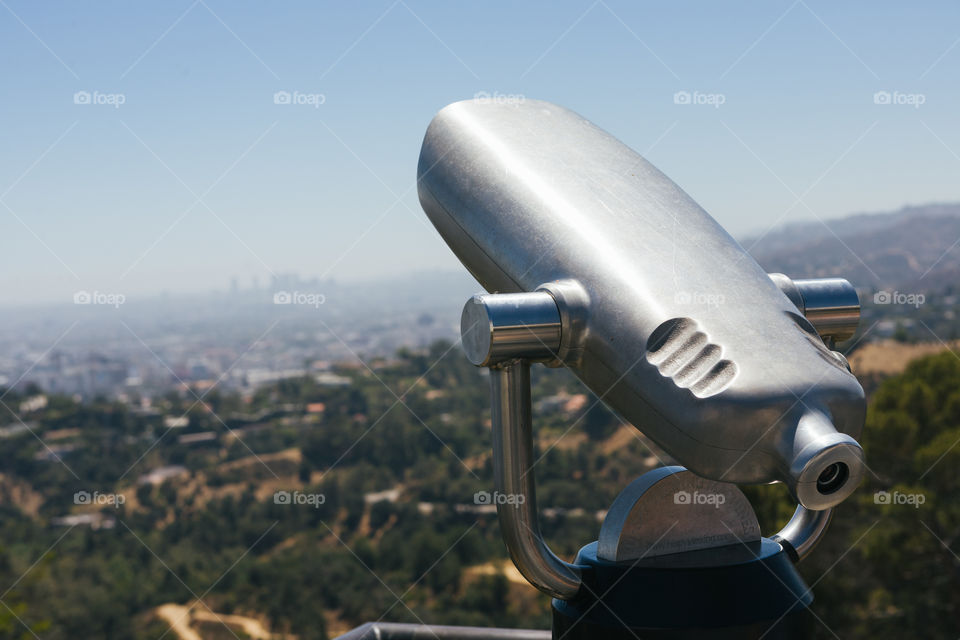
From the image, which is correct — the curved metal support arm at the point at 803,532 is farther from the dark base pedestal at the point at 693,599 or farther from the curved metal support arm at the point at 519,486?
the curved metal support arm at the point at 519,486

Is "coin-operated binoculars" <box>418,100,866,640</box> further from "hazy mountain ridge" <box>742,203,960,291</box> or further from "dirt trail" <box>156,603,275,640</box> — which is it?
"dirt trail" <box>156,603,275,640</box>

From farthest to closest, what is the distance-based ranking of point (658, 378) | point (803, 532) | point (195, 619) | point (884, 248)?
point (195, 619)
point (884, 248)
point (803, 532)
point (658, 378)

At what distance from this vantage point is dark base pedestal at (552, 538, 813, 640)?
119cm

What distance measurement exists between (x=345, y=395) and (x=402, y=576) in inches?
369

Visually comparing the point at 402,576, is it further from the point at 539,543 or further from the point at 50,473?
the point at 539,543

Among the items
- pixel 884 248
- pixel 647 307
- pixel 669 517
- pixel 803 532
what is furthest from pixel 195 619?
pixel 647 307

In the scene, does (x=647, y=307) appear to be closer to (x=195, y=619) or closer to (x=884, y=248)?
(x=884, y=248)

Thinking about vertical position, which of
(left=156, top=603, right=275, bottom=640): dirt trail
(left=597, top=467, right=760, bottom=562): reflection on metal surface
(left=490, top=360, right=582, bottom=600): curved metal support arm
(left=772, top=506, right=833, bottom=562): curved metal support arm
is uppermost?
(left=490, top=360, right=582, bottom=600): curved metal support arm

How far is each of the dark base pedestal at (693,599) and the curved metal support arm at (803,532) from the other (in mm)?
145

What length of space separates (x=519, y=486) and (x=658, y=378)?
278mm

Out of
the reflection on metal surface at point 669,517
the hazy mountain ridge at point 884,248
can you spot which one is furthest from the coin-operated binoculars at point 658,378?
the hazy mountain ridge at point 884,248

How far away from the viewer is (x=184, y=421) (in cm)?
3856

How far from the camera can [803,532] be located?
149cm

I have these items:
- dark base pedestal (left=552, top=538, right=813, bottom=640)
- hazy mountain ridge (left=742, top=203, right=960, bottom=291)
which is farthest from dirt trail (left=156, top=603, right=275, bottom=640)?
dark base pedestal (left=552, top=538, right=813, bottom=640)
